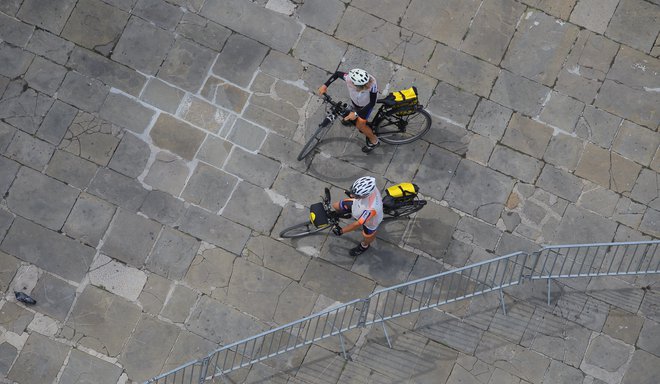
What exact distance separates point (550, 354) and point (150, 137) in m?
7.27

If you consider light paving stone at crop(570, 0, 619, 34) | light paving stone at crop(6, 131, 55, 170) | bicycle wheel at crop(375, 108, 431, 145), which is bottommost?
light paving stone at crop(6, 131, 55, 170)

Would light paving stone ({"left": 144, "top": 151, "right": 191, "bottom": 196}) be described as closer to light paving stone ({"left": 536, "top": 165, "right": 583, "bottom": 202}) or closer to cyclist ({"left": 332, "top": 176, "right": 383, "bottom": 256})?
cyclist ({"left": 332, "top": 176, "right": 383, "bottom": 256})

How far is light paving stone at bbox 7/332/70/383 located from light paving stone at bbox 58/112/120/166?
2.95 meters

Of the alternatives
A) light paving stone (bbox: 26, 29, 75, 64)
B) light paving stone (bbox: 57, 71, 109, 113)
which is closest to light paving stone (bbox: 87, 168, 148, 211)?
light paving stone (bbox: 57, 71, 109, 113)

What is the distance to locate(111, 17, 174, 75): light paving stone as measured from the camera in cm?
1459

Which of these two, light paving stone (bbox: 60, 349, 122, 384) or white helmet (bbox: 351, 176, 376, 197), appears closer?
white helmet (bbox: 351, 176, 376, 197)

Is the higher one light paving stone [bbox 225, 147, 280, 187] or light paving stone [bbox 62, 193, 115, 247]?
light paving stone [bbox 225, 147, 280, 187]

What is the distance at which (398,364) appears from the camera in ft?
44.6

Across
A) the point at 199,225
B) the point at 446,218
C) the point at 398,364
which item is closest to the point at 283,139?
the point at 199,225

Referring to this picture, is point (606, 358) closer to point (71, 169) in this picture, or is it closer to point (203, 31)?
point (203, 31)

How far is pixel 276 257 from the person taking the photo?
13891mm

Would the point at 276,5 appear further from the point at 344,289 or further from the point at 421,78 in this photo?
the point at 344,289

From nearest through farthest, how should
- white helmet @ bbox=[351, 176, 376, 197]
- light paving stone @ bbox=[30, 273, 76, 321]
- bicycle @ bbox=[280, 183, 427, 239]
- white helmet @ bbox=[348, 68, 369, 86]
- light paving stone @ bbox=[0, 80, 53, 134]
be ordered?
1. white helmet @ bbox=[351, 176, 376, 197]
2. white helmet @ bbox=[348, 68, 369, 86]
3. bicycle @ bbox=[280, 183, 427, 239]
4. light paving stone @ bbox=[30, 273, 76, 321]
5. light paving stone @ bbox=[0, 80, 53, 134]

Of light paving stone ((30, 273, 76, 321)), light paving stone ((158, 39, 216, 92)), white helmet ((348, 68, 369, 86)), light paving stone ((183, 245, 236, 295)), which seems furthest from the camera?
light paving stone ((158, 39, 216, 92))
